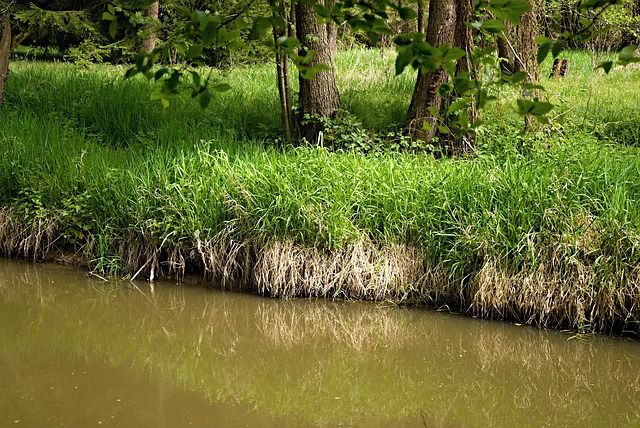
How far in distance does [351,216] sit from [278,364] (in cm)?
186

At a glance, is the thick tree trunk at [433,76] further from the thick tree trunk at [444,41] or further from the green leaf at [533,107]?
the green leaf at [533,107]

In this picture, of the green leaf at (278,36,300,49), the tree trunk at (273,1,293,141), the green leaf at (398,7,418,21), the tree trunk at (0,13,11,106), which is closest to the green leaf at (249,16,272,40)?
the green leaf at (278,36,300,49)

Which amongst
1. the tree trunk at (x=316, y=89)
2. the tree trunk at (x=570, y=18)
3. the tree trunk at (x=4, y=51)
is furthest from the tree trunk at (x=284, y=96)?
the tree trunk at (x=4, y=51)

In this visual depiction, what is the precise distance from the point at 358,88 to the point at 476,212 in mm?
4435

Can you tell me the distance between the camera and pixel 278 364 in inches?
221

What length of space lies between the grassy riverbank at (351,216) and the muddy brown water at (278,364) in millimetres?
256

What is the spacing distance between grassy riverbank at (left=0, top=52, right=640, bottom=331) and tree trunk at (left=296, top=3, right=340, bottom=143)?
2.27 ft

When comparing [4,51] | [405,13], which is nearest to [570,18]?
[405,13]

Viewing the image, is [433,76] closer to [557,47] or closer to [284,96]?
[284,96]

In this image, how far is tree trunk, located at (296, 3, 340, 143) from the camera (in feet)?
29.1

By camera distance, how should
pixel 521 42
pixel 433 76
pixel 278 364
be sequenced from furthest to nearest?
pixel 521 42, pixel 433 76, pixel 278 364

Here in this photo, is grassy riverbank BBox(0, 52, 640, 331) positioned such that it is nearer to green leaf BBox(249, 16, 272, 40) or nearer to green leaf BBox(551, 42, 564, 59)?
green leaf BBox(551, 42, 564, 59)

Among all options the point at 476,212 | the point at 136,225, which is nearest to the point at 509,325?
the point at 476,212

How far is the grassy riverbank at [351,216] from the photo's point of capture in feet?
20.4
